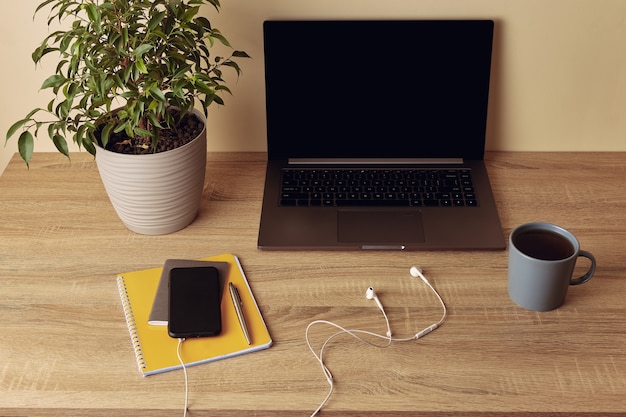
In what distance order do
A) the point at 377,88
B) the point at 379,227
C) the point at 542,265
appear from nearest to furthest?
the point at 542,265
the point at 379,227
the point at 377,88

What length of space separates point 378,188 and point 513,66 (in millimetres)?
357

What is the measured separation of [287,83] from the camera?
135 cm

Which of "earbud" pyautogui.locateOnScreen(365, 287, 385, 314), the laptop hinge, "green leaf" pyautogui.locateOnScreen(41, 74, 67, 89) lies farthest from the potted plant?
"earbud" pyautogui.locateOnScreen(365, 287, 385, 314)

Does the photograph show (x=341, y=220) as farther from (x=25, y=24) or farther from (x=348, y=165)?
(x=25, y=24)

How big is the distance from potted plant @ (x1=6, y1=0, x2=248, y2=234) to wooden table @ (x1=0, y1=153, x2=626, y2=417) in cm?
9

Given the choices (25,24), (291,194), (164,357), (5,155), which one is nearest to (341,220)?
(291,194)

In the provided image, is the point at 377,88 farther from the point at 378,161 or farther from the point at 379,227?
the point at 379,227

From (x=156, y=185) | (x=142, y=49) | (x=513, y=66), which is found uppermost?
(x=142, y=49)

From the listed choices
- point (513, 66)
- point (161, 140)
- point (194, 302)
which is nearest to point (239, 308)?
point (194, 302)

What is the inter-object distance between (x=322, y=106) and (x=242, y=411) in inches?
24.6

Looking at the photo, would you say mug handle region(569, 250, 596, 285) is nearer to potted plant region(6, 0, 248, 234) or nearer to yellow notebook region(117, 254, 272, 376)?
yellow notebook region(117, 254, 272, 376)

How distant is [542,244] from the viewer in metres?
1.10

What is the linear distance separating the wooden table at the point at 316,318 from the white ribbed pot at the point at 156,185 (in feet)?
0.11

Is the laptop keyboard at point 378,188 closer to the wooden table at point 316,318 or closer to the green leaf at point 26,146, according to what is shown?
the wooden table at point 316,318
